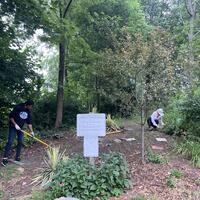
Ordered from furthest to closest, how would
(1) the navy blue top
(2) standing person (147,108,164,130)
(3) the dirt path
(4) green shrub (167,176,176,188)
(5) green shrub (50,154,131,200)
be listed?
(2) standing person (147,108,164,130) → (1) the navy blue top → (4) green shrub (167,176,176,188) → (3) the dirt path → (5) green shrub (50,154,131,200)

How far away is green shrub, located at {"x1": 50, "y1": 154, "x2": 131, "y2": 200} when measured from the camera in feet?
20.2

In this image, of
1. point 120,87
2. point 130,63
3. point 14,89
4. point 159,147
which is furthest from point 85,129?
point 14,89

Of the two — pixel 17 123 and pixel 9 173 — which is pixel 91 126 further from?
pixel 17 123

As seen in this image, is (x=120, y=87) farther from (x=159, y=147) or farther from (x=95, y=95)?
(x=95, y=95)

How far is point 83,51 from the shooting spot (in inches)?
532

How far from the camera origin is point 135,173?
23.6ft

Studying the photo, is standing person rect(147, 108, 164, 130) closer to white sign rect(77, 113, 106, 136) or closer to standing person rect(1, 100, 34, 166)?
standing person rect(1, 100, 34, 166)

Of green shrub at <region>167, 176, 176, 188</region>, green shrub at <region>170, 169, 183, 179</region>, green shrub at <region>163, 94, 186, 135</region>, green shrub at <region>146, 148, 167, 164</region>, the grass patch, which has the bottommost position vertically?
the grass patch

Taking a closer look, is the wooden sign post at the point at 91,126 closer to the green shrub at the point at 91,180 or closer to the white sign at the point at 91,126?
the white sign at the point at 91,126

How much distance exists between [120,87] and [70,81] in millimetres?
8090

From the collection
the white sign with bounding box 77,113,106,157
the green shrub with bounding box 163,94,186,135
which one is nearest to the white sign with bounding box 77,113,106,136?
the white sign with bounding box 77,113,106,157

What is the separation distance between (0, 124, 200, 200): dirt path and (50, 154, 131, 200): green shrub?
0.25 m

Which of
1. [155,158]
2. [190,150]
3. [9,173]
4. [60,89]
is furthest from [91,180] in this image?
[60,89]

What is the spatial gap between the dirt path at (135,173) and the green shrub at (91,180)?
247 millimetres
